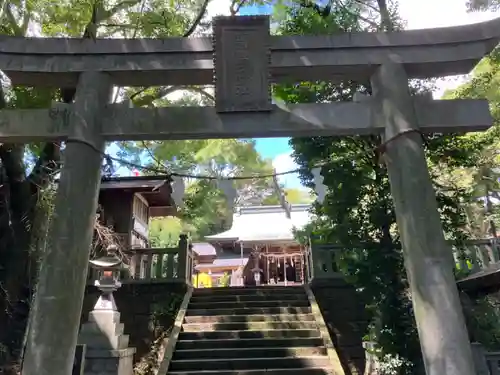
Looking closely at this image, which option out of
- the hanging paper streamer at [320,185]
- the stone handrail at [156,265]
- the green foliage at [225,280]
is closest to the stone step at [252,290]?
the stone handrail at [156,265]

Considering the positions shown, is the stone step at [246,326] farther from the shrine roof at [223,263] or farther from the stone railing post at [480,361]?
the shrine roof at [223,263]

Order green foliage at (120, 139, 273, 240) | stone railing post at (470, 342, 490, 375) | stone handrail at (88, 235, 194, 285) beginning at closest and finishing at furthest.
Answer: stone railing post at (470, 342, 490, 375)
stone handrail at (88, 235, 194, 285)
green foliage at (120, 139, 273, 240)

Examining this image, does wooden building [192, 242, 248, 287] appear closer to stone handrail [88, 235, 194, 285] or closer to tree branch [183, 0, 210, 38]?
stone handrail [88, 235, 194, 285]

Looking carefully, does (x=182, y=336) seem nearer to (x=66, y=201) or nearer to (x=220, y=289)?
(x=220, y=289)

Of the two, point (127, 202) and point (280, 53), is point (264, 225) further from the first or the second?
point (280, 53)

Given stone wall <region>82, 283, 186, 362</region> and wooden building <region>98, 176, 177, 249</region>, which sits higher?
wooden building <region>98, 176, 177, 249</region>

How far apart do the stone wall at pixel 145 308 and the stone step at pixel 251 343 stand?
157 centimetres

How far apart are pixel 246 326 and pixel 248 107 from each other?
6.03m

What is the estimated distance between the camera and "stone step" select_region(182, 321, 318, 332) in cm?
895

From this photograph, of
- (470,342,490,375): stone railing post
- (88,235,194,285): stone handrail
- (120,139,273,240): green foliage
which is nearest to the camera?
(470,342,490,375): stone railing post

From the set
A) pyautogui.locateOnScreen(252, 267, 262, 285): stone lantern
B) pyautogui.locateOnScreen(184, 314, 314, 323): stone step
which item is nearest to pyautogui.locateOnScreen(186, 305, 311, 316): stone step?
pyautogui.locateOnScreen(184, 314, 314, 323): stone step

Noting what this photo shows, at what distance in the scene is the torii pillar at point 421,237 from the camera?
379 centimetres

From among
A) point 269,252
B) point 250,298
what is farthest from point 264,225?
point 250,298

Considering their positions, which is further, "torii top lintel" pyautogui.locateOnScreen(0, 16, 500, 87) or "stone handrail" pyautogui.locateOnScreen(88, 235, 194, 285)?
"stone handrail" pyautogui.locateOnScreen(88, 235, 194, 285)
